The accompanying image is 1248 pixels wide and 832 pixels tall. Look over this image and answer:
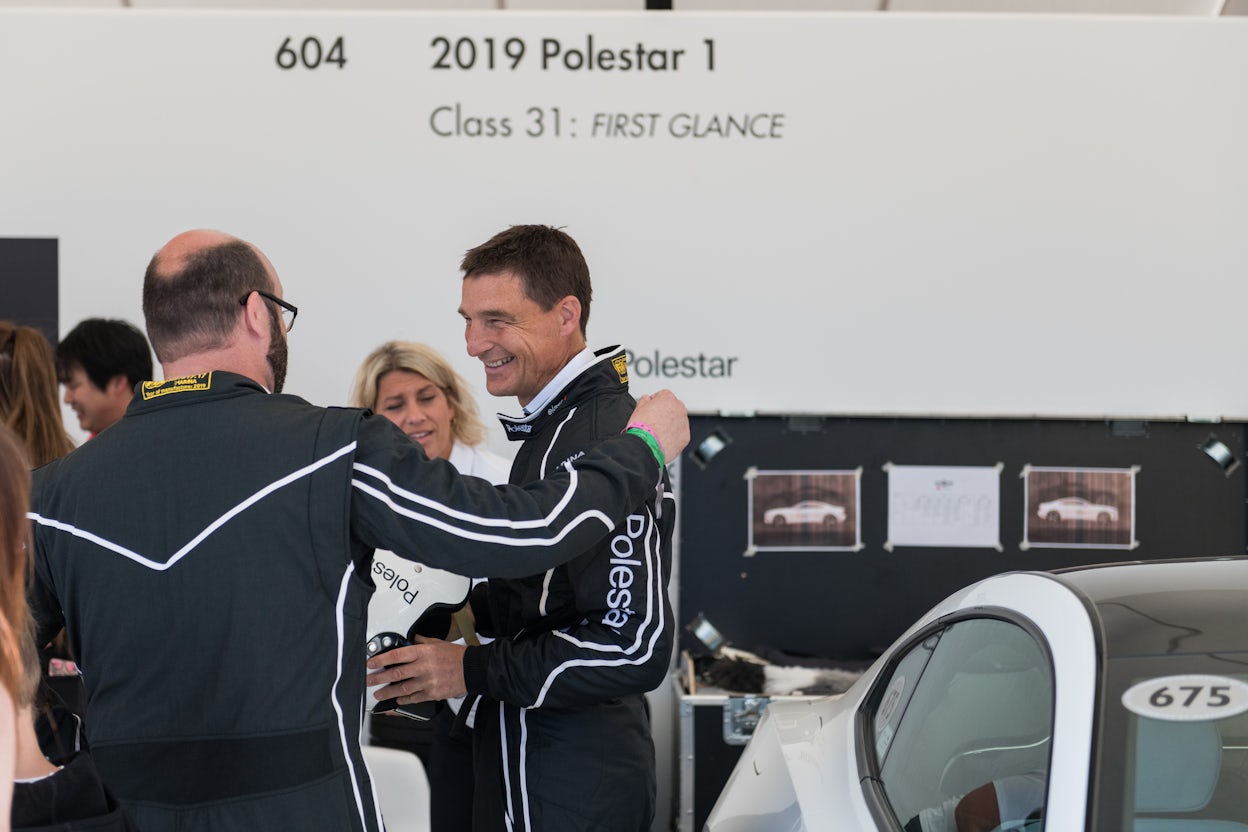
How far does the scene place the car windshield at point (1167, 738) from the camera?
150 centimetres

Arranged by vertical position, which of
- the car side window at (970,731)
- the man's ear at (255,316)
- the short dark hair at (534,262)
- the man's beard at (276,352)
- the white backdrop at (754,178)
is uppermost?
the white backdrop at (754,178)

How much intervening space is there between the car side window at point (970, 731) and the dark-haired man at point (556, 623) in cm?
43

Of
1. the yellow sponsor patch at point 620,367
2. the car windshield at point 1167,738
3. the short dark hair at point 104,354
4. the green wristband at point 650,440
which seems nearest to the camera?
the car windshield at point 1167,738

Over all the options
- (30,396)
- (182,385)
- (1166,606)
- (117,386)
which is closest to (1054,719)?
(1166,606)

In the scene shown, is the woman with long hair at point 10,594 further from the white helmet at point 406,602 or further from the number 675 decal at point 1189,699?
the number 675 decal at point 1189,699

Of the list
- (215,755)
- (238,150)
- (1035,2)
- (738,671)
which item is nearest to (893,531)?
(738,671)

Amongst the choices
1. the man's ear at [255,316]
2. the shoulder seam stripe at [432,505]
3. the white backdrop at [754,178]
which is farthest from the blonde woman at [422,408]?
the shoulder seam stripe at [432,505]

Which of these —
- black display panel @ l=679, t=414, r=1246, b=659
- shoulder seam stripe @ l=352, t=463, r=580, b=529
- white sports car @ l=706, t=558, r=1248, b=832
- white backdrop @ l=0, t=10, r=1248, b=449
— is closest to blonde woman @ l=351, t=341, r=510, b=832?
white backdrop @ l=0, t=10, r=1248, b=449

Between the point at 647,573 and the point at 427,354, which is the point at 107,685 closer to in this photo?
the point at 647,573

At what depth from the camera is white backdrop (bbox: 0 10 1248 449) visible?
423 cm

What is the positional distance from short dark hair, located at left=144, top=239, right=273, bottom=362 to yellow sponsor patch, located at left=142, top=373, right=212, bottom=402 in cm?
7

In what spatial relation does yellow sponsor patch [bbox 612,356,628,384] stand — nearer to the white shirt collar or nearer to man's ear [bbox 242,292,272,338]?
the white shirt collar

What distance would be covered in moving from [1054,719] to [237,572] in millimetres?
1101

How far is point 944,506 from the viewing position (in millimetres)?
4301
